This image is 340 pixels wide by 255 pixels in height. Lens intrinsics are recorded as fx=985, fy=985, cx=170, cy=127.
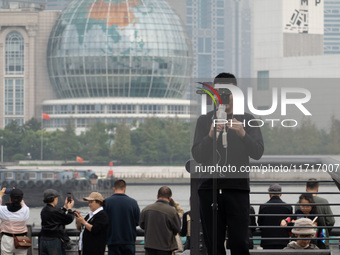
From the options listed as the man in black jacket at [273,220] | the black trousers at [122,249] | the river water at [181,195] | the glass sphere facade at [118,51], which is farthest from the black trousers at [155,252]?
the glass sphere facade at [118,51]

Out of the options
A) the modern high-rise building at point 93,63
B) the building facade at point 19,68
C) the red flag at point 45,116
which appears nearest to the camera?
the red flag at point 45,116

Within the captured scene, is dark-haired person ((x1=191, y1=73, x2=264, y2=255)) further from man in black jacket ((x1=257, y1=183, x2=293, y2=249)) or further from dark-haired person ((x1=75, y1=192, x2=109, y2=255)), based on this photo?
dark-haired person ((x1=75, y1=192, x2=109, y2=255))

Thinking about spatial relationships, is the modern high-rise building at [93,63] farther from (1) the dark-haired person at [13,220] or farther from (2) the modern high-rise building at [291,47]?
(1) the dark-haired person at [13,220]

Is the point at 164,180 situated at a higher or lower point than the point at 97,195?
lower

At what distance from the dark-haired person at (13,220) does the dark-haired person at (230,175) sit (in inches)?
211

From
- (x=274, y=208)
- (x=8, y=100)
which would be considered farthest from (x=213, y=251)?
(x=8, y=100)

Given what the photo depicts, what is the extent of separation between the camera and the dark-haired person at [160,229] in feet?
38.4

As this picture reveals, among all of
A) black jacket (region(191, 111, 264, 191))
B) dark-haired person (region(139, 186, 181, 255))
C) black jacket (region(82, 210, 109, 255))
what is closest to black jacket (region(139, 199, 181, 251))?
dark-haired person (region(139, 186, 181, 255))

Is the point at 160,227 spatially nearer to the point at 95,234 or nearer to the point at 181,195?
the point at 95,234

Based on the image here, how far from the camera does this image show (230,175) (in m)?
7.70

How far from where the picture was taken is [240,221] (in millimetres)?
7594

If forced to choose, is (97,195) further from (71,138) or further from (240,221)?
(71,138)

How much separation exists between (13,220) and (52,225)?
2.06 ft

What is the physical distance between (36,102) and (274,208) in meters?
143
